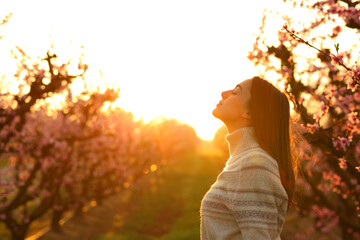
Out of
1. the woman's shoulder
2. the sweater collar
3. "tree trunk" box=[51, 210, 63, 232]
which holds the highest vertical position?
"tree trunk" box=[51, 210, 63, 232]

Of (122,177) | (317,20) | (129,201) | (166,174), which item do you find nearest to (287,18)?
(317,20)

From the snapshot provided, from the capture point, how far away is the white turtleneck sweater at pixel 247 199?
2765mm

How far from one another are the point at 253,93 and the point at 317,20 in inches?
125

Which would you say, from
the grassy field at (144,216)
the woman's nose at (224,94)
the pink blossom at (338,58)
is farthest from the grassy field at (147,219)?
the woman's nose at (224,94)

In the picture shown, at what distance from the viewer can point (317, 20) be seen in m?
5.91

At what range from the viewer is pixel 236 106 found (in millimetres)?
3342

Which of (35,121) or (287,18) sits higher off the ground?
(35,121)

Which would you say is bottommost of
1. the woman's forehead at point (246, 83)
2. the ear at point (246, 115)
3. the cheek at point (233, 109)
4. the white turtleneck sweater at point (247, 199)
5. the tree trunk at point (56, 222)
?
the white turtleneck sweater at point (247, 199)

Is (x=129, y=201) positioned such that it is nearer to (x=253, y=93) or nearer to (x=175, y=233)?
(x=175, y=233)

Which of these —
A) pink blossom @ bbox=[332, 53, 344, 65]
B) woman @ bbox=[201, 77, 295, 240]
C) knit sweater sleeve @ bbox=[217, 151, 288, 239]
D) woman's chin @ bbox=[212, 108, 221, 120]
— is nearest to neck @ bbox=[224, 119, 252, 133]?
woman @ bbox=[201, 77, 295, 240]

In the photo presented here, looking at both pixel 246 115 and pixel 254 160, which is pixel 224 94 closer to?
pixel 246 115

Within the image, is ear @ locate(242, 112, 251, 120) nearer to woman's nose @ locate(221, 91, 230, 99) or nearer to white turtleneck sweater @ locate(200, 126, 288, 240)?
white turtleneck sweater @ locate(200, 126, 288, 240)

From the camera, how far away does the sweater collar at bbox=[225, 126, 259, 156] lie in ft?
10.5

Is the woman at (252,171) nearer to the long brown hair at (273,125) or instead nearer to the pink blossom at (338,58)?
the long brown hair at (273,125)
